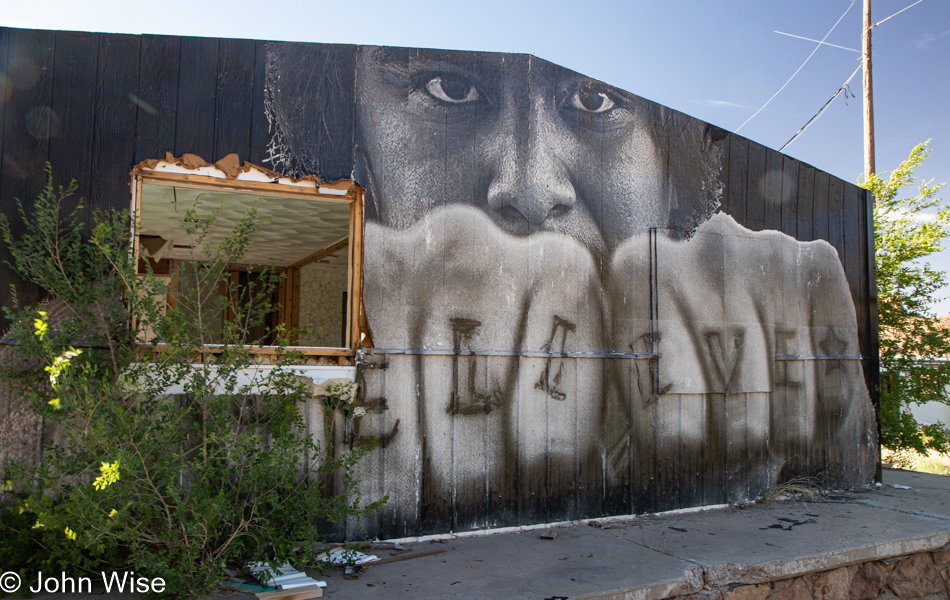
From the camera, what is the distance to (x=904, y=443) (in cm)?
765

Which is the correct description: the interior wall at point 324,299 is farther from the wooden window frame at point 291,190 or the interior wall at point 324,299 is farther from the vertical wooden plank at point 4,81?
the vertical wooden plank at point 4,81

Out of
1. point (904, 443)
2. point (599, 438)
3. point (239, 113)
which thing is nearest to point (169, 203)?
point (239, 113)

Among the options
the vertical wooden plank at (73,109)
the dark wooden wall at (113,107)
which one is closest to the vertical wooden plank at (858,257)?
the dark wooden wall at (113,107)

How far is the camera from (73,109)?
400cm

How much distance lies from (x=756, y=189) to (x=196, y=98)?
4.84 metres

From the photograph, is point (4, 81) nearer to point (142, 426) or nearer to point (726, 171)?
point (142, 426)

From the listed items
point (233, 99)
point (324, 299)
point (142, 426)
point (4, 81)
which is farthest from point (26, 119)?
point (324, 299)

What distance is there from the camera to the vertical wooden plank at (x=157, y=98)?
409cm

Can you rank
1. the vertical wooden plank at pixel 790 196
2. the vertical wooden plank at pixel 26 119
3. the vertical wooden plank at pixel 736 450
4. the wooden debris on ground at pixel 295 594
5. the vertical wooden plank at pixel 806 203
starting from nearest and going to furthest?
the wooden debris on ground at pixel 295 594 → the vertical wooden plank at pixel 26 119 → the vertical wooden plank at pixel 736 450 → the vertical wooden plank at pixel 790 196 → the vertical wooden plank at pixel 806 203

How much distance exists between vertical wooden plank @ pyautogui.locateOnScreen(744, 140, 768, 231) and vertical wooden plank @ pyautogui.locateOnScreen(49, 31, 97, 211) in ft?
17.2

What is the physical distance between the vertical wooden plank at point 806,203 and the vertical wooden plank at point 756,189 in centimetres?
53

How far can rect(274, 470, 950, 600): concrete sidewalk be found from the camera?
360cm

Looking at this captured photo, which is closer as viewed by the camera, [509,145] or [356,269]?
[356,269]

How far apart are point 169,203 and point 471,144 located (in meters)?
2.96
